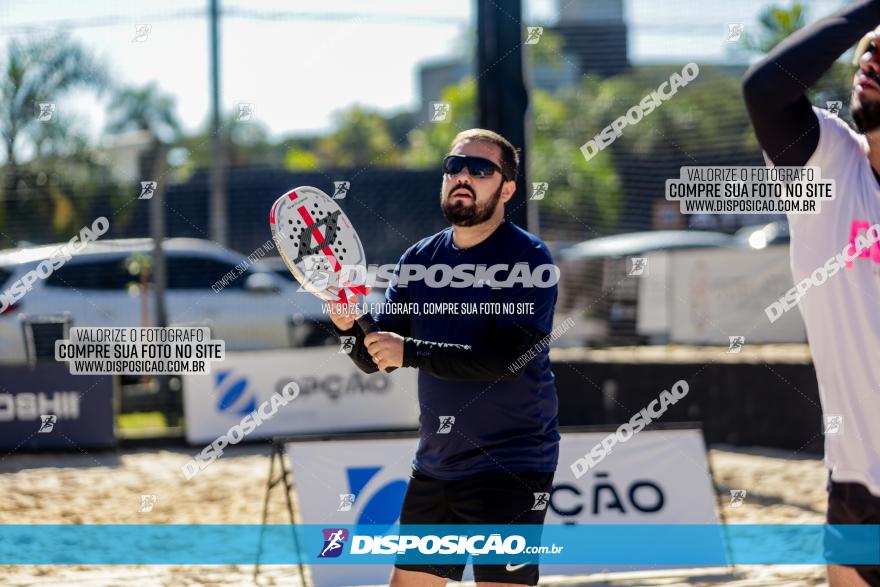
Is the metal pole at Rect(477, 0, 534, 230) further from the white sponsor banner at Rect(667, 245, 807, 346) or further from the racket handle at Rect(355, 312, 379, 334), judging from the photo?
the white sponsor banner at Rect(667, 245, 807, 346)

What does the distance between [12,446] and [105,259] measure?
2.64 m

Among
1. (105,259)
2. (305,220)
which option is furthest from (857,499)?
(105,259)

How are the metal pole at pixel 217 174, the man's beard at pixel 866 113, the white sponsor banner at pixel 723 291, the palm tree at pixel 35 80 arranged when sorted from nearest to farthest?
the man's beard at pixel 866 113 < the palm tree at pixel 35 80 < the metal pole at pixel 217 174 < the white sponsor banner at pixel 723 291

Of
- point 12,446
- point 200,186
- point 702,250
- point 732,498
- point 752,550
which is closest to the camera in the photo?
point 752,550

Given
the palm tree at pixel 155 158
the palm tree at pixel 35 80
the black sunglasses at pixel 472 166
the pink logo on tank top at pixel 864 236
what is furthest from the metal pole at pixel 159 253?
the pink logo on tank top at pixel 864 236

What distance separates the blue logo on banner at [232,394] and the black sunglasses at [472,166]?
666 centimetres

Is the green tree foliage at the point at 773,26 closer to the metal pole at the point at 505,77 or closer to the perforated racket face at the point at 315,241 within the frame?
the metal pole at the point at 505,77

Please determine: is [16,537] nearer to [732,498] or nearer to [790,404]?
[732,498]

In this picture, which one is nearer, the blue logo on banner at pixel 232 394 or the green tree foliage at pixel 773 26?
the green tree foliage at pixel 773 26

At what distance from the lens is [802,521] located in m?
6.89

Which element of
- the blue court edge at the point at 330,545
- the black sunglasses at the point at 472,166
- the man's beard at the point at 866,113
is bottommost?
the blue court edge at the point at 330,545

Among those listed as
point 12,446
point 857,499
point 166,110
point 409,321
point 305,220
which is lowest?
point 12,446

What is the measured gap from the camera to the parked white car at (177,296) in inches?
420

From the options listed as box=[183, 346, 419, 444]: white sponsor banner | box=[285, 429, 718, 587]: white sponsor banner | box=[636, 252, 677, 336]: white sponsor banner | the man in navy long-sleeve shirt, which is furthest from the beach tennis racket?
box=[636, 252, 677, 336]: white sponsor banner
